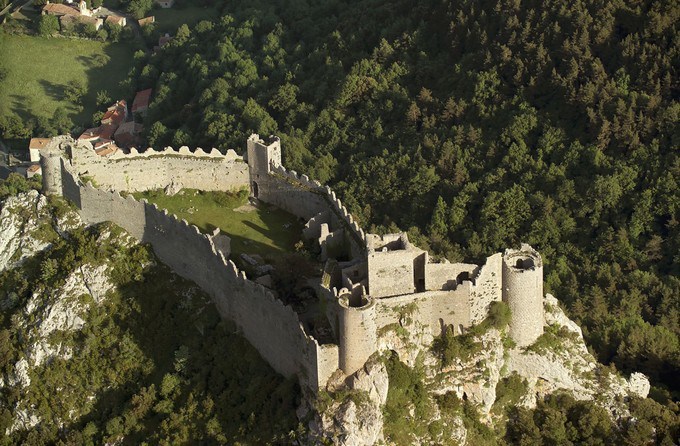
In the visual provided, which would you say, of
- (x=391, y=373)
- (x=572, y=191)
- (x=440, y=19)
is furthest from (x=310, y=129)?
(x=391, y=373)

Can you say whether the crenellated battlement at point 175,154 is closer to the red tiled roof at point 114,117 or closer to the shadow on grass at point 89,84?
the red tiled roof at point 114,117

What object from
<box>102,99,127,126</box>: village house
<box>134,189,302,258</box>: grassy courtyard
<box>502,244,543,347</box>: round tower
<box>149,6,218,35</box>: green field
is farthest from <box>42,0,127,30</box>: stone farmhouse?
<box>502,244,543,347</box>: round tower

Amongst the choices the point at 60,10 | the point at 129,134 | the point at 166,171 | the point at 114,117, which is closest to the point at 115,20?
the point at 60,10

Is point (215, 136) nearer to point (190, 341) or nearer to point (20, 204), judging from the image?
point (20, 204)

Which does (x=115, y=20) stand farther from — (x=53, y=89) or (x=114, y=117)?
(x=114, y=117)

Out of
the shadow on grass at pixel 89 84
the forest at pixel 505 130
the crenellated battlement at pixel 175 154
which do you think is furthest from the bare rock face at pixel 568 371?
the shadow on grass at pixel 89 84
